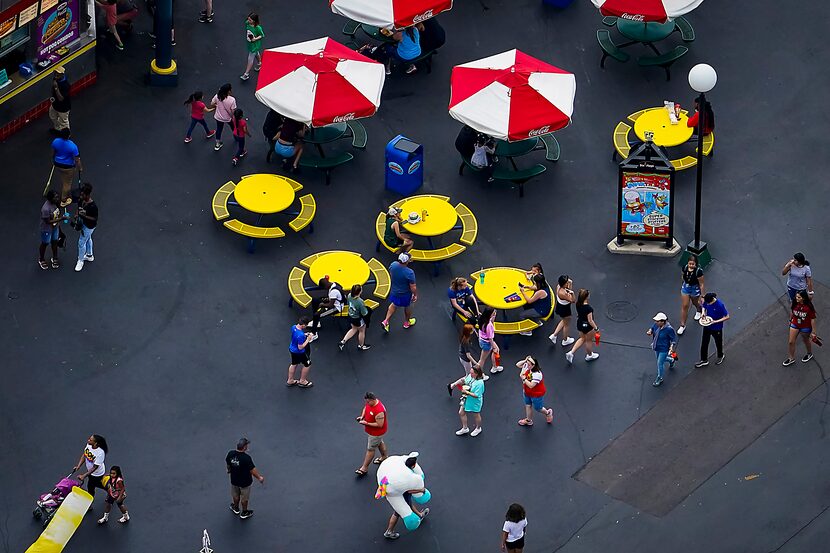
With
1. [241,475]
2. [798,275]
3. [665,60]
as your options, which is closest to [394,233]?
[241,475]

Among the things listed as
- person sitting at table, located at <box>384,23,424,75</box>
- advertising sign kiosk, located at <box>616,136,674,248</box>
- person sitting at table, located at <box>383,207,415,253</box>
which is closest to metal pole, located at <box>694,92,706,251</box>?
advertising sign kiosk, located at <box>616,136,674,248</box>

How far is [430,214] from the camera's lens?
112 ft

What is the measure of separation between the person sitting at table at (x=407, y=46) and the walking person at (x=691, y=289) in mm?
9434

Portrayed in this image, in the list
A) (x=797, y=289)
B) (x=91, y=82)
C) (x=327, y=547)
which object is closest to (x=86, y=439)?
(x=327, y=547)

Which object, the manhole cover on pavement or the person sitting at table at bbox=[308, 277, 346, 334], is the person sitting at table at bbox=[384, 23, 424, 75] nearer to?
the person sitting at table at bbox=[308, 277, 346, 334]

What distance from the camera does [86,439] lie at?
30125 millimetres

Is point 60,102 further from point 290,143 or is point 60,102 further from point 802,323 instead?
point 802,323

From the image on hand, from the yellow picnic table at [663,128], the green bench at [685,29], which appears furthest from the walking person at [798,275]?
the green bench at [685,29]

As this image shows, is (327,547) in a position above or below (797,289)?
below

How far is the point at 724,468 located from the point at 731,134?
982cm

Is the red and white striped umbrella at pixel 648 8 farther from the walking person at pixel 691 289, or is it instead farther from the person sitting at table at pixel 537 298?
the person sitting at table at pixel 537 298

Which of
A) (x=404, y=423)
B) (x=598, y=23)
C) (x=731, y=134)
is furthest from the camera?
(x=598, y=23)

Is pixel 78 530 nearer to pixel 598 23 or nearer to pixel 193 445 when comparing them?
pixel 193 445

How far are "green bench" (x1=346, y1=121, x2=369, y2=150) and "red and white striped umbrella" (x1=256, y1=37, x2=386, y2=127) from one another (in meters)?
1.47
